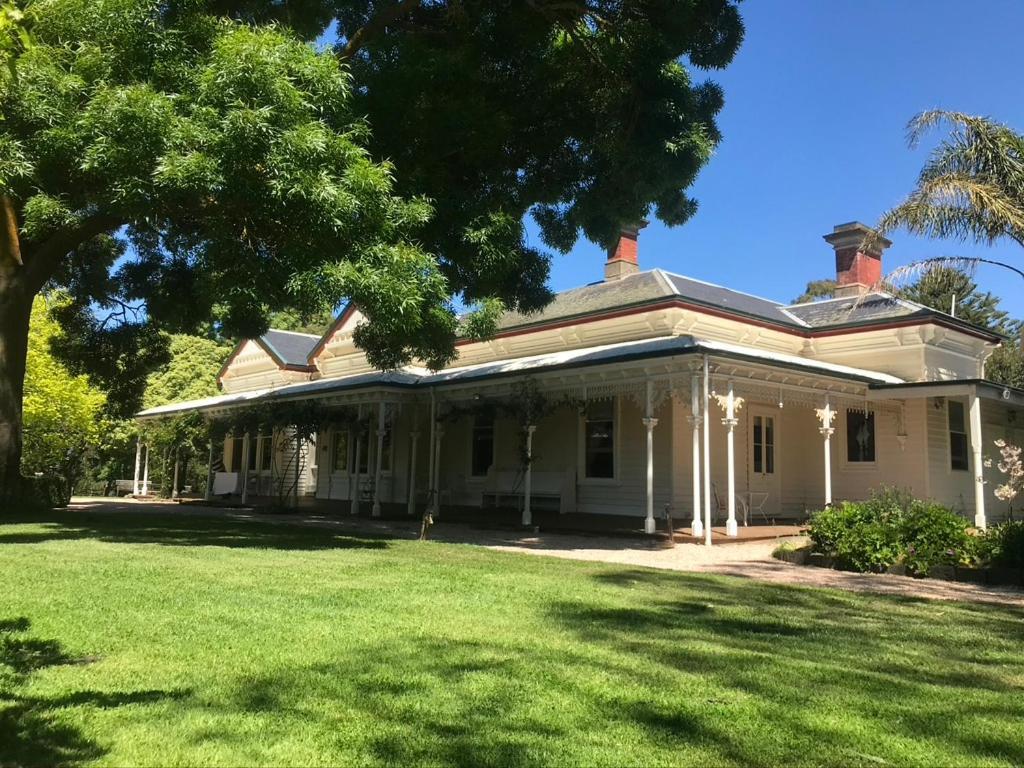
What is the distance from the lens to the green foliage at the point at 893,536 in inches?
404

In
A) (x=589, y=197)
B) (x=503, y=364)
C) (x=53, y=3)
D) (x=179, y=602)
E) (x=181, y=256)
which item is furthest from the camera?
(x=503, y=364)

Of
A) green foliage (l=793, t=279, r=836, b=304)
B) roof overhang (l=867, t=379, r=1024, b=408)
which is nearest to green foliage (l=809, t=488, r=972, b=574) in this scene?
roof overhang (l=867, t=379, r=1024, b=408)

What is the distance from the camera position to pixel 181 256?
17656 mm

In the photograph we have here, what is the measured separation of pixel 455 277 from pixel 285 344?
1896 cm

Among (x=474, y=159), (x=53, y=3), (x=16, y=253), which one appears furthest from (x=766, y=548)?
(x=16, y=253)

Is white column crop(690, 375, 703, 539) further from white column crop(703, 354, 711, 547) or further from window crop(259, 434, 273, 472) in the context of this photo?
window crop(259, 434, 273, 472)

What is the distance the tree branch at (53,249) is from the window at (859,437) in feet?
53.7

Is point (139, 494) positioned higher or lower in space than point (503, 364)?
lower

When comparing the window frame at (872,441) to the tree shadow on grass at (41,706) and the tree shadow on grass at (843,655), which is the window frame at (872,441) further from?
the tree shadow on grass at (41,706)

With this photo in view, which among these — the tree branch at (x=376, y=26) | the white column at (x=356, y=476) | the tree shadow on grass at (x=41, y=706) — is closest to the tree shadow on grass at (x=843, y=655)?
the tree shadow on grass at (x=41, y=706)

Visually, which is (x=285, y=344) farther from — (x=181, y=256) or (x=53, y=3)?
(x=53, y=3)

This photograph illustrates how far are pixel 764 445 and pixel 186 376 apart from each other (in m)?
29.3

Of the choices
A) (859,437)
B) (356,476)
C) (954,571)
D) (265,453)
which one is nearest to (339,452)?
(265,453)

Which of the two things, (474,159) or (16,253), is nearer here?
(474,159)
